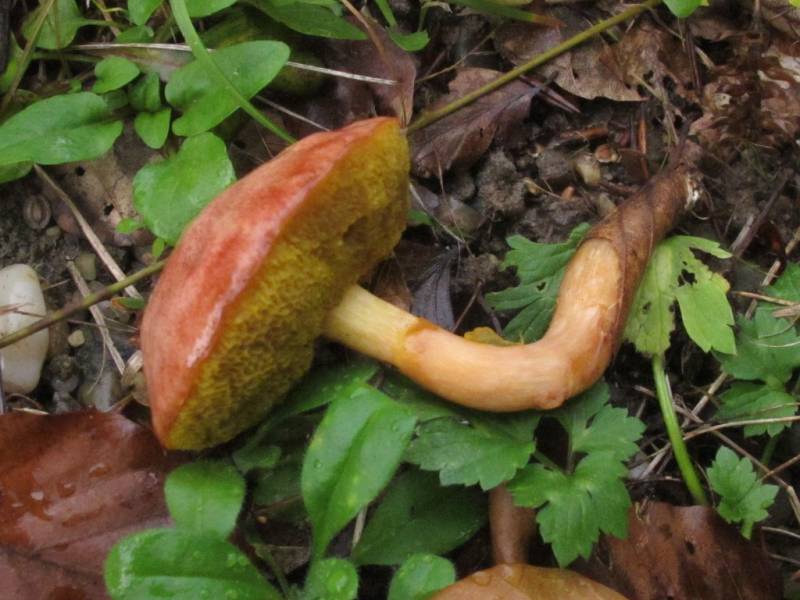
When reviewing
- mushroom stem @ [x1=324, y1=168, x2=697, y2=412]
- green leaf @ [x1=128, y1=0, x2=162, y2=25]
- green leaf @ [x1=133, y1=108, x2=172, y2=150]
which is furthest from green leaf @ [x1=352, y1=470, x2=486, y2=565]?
green leaf @ [x1=128, y1=0, x2=162, y2=25]

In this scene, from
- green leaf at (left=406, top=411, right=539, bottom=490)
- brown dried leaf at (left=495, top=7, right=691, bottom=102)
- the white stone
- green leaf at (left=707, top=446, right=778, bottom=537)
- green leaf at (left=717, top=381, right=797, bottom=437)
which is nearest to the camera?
green leaf at (left=406, top=411, right=539, bottom=490)

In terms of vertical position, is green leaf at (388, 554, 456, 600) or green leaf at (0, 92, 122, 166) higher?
green leaf at (0, 92, 122, 166)

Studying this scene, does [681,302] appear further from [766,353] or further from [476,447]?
[476,447]

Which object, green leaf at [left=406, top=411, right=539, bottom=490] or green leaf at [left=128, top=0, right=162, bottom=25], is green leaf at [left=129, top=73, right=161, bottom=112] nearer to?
green leaf at [left=128, top=0, right=162, bottom=25]

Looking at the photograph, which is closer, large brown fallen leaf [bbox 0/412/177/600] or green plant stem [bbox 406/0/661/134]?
large brown fallen leaf [bbox 0/412/177/600]

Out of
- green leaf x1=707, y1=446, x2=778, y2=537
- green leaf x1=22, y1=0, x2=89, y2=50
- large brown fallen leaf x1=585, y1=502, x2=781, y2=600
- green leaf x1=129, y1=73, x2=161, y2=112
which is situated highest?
green leaf x1=22, y1=0, x2=89, y2=50

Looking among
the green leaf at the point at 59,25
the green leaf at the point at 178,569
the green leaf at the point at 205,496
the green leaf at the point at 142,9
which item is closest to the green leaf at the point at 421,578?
the green leaf at the point at 178,569

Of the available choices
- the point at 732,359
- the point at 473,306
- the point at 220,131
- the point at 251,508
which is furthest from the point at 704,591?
the point at 220,131
